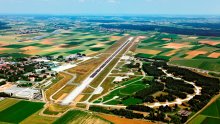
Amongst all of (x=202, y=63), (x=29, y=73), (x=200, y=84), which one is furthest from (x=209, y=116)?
(x=29, y=73)

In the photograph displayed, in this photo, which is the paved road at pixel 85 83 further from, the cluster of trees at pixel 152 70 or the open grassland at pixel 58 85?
the cluster of trees at pixel 152 70

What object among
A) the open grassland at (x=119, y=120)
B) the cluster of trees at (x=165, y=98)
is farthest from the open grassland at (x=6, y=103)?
the cluster of trees at (x=165, y=98)

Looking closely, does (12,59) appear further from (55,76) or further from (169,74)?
(169,74)

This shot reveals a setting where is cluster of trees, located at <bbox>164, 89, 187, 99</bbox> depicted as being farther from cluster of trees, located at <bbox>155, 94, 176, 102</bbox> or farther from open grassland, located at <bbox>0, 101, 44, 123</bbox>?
open grassland, located at <bbox>0, 101, 44, 123</bbox>

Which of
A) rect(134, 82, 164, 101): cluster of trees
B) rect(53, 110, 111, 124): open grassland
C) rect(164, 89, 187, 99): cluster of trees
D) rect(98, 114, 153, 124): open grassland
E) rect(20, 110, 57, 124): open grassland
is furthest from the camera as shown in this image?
rect(134, 82, 164, 101): cluster of trees

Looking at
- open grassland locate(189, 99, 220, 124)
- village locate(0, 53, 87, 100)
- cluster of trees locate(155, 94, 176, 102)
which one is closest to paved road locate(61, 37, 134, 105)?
village locate(0, 53, 87, 100)

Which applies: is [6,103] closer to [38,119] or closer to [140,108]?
[38,119]
